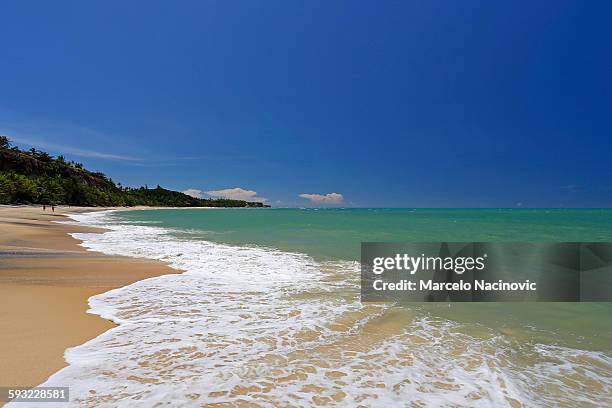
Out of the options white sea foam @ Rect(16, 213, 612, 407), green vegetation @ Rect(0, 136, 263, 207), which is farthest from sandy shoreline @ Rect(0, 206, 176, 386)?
green vegetation @ Rect(0, 136, 263, 207)

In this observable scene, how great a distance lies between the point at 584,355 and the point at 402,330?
291 centimetres

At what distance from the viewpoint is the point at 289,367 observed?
15.7 ft

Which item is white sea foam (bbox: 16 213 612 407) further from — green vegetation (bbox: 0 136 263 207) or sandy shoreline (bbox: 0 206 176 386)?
green vegetation (bbox: 0 136 263 207)

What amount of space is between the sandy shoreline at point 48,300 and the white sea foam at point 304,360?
359 millimetres

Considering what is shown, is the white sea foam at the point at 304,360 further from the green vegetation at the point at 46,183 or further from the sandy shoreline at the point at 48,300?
the green vegetation at the point at 46,183

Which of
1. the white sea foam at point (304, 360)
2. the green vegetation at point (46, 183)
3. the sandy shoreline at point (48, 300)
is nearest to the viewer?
the white sea foam at point (304, 360)

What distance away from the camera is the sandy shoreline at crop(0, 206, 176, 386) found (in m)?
4.66

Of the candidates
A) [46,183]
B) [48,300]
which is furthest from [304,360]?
[46,183]

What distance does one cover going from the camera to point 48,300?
7.51 metres

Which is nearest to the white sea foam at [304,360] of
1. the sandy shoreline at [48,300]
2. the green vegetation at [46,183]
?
the sandy shoreline at [48,300]

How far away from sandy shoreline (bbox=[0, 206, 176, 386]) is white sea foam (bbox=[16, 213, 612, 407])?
0.36 metres

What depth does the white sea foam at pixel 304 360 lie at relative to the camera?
4.12m

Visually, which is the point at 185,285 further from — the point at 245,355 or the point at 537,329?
the point at 537,329

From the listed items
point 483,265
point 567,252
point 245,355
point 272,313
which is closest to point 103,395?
point 245,355
